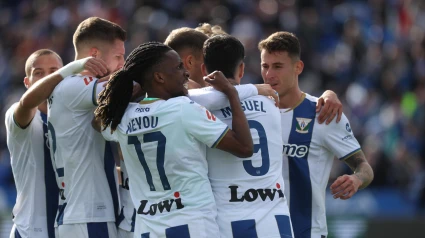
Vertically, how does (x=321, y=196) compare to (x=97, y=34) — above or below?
below

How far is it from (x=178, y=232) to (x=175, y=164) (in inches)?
20.0

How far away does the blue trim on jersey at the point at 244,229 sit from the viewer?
6270 millimetres

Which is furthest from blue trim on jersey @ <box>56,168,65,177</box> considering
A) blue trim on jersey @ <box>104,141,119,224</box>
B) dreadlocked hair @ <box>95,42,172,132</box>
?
dreadlocked hair @ <box>95,42,172,132</box>

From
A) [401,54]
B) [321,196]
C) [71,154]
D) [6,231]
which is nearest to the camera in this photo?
[71,154]

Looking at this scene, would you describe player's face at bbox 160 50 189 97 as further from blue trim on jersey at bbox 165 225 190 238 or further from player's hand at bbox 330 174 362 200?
player's hand at bbox 330 174 362 200

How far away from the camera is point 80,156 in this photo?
708 centimetres

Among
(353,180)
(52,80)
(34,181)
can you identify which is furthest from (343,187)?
(34,181)

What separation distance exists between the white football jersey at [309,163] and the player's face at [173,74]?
1.63 m

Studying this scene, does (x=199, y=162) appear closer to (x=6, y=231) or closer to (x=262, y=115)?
(x=262, y=115)

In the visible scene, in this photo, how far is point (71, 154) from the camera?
708 centimetres

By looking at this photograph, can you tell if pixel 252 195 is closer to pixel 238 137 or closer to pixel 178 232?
pixel 238 137

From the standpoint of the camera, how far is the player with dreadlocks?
20.2ft

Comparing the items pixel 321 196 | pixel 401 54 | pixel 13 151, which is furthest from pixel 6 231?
pixel 401 54

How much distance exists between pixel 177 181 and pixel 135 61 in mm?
1005
